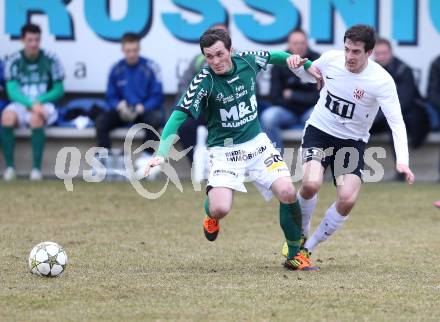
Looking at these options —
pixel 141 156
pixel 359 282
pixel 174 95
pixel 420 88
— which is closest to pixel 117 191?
pixel 141 156

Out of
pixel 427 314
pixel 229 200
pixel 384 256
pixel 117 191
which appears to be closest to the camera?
pixel 427 314

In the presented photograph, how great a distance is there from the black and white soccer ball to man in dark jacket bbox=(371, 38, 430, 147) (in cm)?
726

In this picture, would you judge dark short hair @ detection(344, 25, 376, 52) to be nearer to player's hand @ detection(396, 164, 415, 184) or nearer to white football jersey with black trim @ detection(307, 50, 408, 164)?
white football jersey with black trim @ detection(307, 50, 408, 164)

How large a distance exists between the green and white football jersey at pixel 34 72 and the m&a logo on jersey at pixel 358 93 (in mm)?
6686

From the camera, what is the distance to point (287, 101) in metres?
14.0

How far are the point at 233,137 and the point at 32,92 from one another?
258 inches

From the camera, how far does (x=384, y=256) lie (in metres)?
8.89

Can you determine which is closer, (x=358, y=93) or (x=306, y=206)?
(x=358, y=93)

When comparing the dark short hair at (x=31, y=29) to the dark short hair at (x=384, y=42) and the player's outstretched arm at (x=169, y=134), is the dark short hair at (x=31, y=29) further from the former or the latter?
the player's outstretched arm at (x=169, y=134)

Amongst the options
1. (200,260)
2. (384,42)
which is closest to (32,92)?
(384,42)

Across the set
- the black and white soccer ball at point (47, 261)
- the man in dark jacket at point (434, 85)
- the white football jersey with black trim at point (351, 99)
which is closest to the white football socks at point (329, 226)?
the white football jersey with black trim at point (351, 99)

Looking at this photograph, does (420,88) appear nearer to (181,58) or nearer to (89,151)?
(181,58)

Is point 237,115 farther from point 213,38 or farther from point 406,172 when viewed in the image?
point 406,172

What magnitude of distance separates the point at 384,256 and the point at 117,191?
16.4 feet
